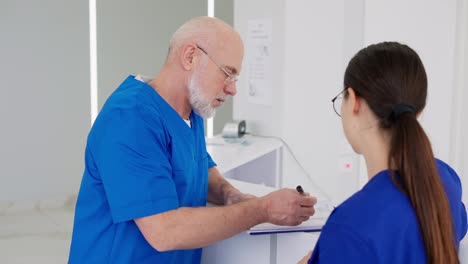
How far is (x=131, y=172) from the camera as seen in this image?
1.12 metres

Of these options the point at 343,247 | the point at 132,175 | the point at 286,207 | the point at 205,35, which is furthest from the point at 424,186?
the point at 205,35

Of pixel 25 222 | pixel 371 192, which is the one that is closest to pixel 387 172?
pixel 371 192

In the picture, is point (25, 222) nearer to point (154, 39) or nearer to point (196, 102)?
point (154, 39)

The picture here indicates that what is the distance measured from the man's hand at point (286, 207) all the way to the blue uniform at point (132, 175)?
0.20 metres

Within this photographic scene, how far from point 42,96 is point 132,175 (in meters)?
2.63

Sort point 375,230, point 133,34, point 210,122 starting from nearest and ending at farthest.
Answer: point 375,230 < point 133,34 < point 210,122

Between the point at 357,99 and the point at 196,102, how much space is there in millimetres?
528

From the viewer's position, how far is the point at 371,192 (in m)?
0.85

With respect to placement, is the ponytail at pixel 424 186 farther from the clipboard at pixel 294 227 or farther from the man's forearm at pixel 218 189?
the man's forearm at pixel 218 189

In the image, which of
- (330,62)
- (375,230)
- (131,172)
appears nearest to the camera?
(375,230)

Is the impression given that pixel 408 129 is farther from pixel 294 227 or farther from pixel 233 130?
pixel 233 130

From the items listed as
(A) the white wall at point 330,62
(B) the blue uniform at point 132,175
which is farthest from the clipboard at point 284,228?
(A) the white wall at point 330,62

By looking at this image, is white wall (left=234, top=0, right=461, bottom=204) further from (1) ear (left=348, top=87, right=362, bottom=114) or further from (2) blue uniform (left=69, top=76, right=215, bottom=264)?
(1) ear (left=348, top=87, right=362, bottom=114)

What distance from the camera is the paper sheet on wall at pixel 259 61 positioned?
2806mm
